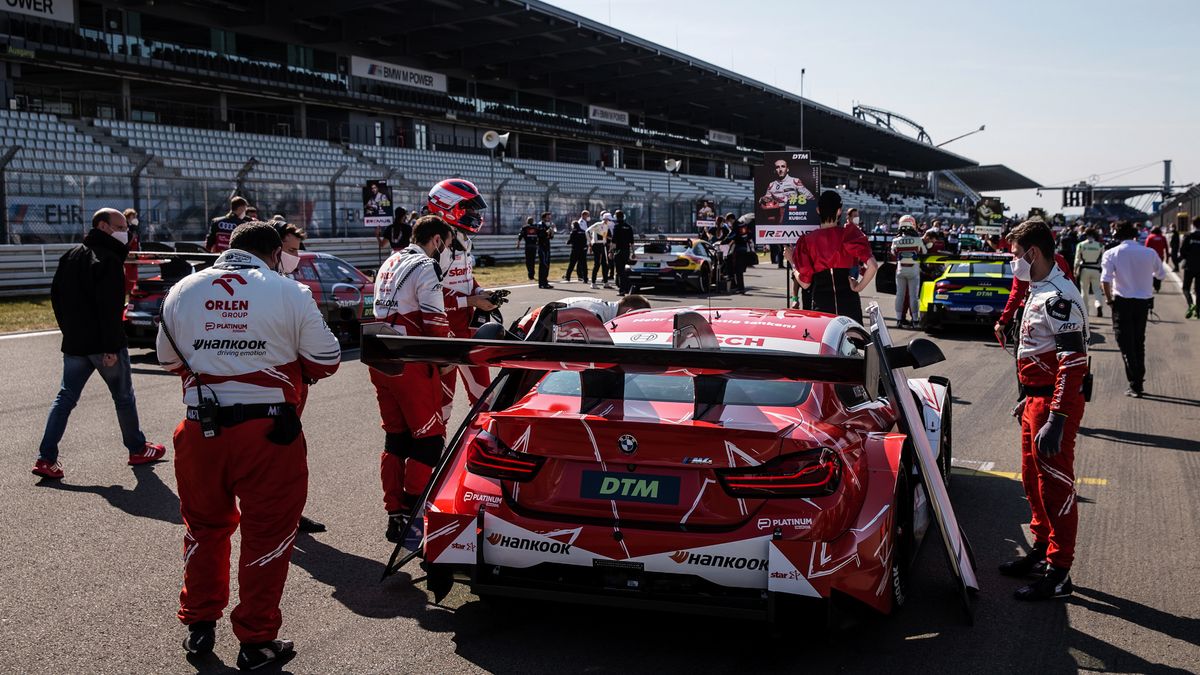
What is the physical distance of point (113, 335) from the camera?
705cm

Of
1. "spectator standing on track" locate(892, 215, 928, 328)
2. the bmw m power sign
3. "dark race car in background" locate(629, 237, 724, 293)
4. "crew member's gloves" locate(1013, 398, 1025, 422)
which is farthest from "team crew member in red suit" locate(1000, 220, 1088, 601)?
the bmw m power sign

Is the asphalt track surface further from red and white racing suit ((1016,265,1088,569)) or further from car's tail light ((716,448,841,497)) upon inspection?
car's tail light ((716,448,841,497))

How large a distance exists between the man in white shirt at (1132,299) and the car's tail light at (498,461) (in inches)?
335

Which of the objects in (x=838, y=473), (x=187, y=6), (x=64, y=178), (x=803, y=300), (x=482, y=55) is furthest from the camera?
(x=482, y=55)

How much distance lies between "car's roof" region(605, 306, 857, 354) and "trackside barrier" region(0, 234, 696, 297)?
15863 mm

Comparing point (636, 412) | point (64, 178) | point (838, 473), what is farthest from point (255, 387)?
point (64, 178)

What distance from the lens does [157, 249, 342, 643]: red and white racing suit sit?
4.00m

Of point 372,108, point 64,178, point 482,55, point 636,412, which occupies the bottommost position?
point 636,412

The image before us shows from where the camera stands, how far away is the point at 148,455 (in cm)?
747

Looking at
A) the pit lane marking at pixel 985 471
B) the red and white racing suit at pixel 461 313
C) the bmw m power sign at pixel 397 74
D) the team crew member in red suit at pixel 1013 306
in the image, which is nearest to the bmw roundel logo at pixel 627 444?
the red and white racing suit at pixel 461 313

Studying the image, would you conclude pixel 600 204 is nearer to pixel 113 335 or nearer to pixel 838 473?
pixel 113 335

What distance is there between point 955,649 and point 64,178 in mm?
21391

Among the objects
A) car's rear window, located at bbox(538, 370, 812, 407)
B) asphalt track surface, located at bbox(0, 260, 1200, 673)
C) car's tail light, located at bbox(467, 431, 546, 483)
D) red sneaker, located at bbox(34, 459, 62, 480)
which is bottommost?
asphalt track surface, located at bbox(0, 260, 1200, 673)

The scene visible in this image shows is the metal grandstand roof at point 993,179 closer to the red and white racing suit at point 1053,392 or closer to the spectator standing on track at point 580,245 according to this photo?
the spectator standing on track at point 580,245
